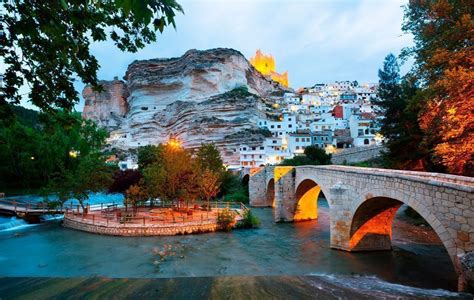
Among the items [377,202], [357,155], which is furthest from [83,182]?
[357,155]

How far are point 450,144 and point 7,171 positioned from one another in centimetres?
5004

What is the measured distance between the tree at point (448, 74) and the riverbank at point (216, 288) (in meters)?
5.29

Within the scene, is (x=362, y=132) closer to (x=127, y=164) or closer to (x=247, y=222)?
(x=247, y=222)

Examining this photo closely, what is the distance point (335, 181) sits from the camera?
49.5ft

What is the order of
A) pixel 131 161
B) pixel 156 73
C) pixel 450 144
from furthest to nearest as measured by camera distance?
pixel 156 73
pixel 131 161
pixel 450 144

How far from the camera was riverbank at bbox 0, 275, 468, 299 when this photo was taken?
876 centimetres

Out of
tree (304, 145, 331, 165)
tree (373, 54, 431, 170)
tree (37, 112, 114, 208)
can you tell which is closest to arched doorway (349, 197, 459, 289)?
tree (373, 54, 431, 170)

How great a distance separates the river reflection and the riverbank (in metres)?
1.13

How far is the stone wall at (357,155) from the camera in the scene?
38084 mm

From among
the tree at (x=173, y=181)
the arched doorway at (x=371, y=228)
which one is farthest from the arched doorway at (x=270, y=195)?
the arched doorway at (x=371, y=228)

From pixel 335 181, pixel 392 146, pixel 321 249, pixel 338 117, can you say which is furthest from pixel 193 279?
pixel 338 117

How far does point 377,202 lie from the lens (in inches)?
481

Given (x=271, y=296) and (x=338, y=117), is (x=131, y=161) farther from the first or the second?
(x=271, y=296)

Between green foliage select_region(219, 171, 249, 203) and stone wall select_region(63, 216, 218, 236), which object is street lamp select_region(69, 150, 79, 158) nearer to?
green foliage select_region(219, 171, 249, 203)
